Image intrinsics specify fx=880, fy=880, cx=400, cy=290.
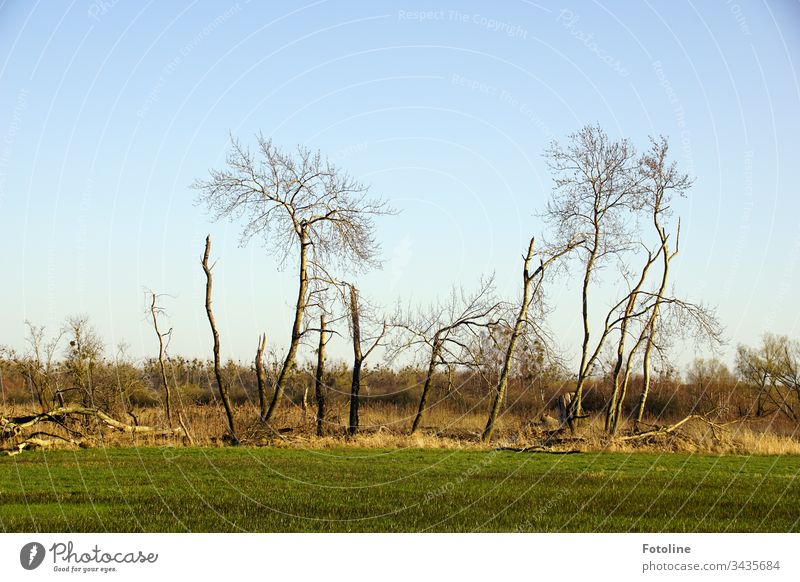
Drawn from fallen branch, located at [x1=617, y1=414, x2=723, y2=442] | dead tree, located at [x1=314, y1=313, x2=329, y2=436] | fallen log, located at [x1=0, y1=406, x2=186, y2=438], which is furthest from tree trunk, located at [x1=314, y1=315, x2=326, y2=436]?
fallen branch, located at [x1=617, y1=414, x2=723, y2=442]

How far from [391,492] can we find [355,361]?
16516 millimetres

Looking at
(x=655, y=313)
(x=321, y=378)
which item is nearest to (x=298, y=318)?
Result: (x=321, y=378)

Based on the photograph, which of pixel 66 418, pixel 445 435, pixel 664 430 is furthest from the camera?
A: pixel 445 435

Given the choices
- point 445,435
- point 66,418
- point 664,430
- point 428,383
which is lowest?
point 445,435

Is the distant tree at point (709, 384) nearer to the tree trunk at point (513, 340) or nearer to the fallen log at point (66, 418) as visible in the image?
the tree trunk at point (513, 340)

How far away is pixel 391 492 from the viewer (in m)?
19.5

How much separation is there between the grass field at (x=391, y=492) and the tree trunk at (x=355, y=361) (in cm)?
552

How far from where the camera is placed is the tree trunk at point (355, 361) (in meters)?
34.9

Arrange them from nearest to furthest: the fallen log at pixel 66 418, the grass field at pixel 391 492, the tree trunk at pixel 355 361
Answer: the grass field at pixel 391 492 < the fallen log at pixel 66 418 < the tree trunk at pixel 355 361

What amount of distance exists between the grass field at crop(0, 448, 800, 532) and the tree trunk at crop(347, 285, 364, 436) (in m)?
5.52

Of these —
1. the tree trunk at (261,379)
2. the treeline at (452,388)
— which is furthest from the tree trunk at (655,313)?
the tree trunk at (261,379)

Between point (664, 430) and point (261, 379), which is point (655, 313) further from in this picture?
point (261, 379)
